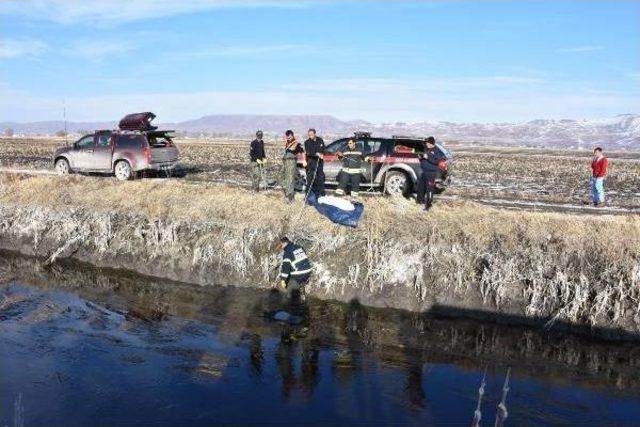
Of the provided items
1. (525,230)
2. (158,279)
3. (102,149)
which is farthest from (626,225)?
(102,149)

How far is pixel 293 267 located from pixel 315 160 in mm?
4348

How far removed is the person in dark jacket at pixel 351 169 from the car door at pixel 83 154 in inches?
389

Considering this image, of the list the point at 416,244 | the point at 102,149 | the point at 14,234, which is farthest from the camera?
the point at 102,149

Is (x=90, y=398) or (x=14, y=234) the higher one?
(x=14, y=234)

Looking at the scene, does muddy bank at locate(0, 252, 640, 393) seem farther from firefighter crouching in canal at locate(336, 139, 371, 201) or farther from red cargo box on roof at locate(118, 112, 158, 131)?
red cargo box on roof at locate(118, 112, 158, 131)

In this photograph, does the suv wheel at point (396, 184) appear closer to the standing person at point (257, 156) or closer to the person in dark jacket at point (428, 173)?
the person in dark jacket at point (428, 173)

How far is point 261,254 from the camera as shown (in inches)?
547

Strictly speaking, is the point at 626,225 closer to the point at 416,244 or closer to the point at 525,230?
the point at 525,230

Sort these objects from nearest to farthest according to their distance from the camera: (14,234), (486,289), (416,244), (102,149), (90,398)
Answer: (90,398) < (486,289) < (416,244) < (14,234) < (102,149)

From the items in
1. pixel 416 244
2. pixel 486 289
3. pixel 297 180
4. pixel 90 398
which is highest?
pixel 297 180

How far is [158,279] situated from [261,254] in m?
2.81

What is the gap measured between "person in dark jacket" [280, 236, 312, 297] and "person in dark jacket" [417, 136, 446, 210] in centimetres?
394

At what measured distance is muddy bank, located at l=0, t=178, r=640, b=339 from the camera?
11.6m

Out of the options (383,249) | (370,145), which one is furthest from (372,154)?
(383,249)
